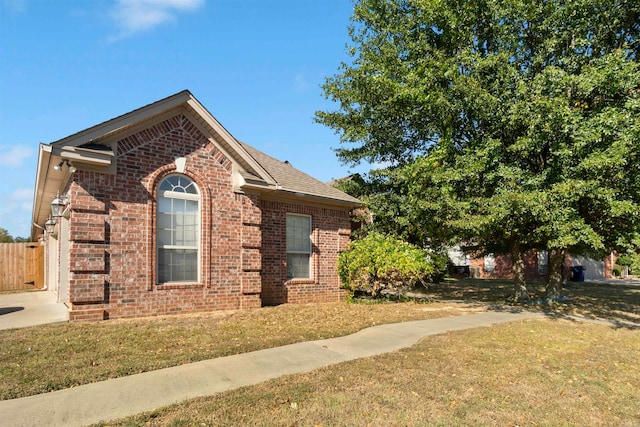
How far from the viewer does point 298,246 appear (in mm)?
12250

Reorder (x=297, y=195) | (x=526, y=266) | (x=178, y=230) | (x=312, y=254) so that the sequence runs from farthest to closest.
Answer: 1. (x=526, y=266)
2. (x=312, y=254)
3. (x=297, y=195)
4. (x=178, y=230)

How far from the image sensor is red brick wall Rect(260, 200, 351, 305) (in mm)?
11414

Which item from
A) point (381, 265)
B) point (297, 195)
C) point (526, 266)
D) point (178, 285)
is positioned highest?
point (297, 195)

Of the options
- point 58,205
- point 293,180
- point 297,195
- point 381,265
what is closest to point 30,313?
point 58,205

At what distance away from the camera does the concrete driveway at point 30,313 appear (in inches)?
323

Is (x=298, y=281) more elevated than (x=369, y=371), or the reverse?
(x=298, y=281)

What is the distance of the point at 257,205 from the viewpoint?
1083 centimetres

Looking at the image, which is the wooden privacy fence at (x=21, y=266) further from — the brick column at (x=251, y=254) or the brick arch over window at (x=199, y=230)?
the brick column at (x=251, y=254)

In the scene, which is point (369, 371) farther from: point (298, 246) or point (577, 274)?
point (577, 274)

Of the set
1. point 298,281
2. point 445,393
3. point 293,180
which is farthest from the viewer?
point 293,180

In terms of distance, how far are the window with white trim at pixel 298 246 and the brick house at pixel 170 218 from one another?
3cm

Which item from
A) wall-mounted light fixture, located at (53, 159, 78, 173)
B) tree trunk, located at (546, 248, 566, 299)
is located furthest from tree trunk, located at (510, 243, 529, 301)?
wall-mounted light fixture, located at (53, 159, 78, 173)

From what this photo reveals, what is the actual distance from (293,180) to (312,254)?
240 cm

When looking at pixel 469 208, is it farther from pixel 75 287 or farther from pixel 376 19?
pixel 75 287
